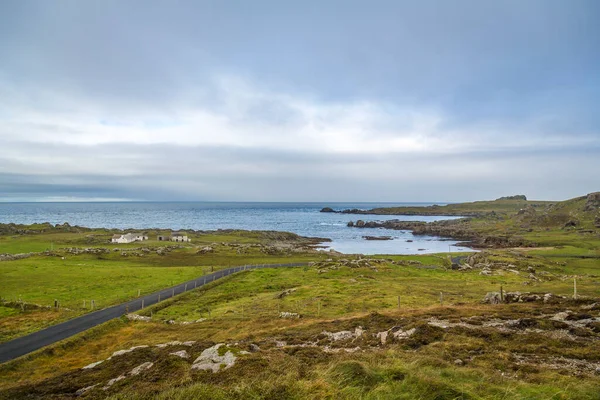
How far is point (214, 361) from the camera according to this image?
52.7 feet

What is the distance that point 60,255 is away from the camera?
83.9 metres

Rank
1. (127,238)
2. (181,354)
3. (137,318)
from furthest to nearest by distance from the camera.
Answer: (127,238) < (137,318) < (181,354)

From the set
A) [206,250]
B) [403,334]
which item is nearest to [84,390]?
[403,334]

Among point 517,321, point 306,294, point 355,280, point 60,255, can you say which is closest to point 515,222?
point 355,280

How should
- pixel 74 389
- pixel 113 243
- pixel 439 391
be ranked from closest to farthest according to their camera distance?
pixel 439 391 < pixel 74 389 < pixel 113 243

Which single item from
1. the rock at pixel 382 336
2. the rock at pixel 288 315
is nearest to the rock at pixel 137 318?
the rock at pixel 288 315

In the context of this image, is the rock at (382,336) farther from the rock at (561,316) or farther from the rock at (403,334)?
the rock at (561,316)

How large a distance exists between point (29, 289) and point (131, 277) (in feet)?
50.2

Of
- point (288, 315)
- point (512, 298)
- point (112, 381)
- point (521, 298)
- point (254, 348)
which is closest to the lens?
point (112, 381)

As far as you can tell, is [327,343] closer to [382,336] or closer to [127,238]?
[382,336]

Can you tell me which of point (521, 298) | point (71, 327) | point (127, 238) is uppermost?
point (521, 298)

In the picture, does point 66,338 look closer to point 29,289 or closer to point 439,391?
point 29,289

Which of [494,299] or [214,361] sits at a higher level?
[214,361]

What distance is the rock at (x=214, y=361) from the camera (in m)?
15.1
